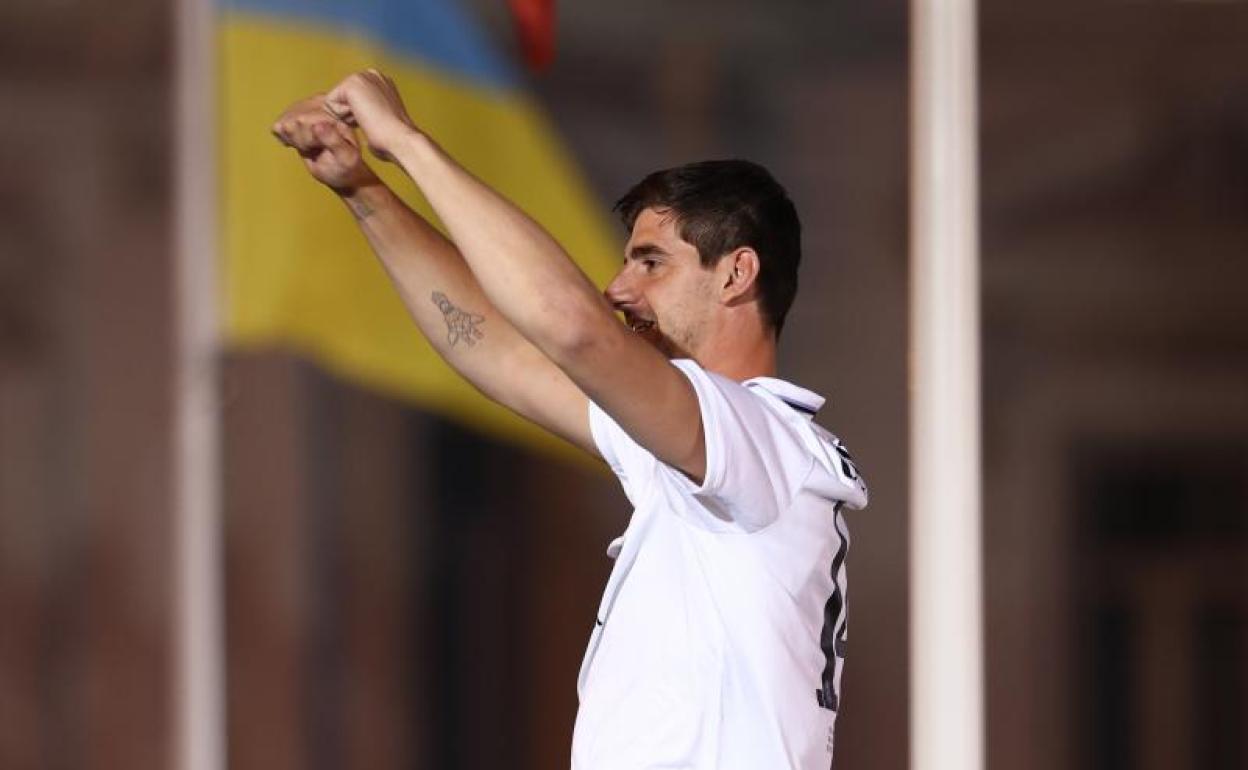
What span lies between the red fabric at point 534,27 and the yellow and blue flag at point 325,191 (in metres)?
0.10

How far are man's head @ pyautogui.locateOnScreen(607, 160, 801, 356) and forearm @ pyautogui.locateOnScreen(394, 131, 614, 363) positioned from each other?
32 centimetres

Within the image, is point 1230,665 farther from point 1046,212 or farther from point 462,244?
point 462,244

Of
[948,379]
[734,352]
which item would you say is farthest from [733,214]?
[948,379]

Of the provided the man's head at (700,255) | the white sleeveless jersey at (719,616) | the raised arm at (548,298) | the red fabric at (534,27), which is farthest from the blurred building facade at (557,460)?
the raised arm at (548,298)

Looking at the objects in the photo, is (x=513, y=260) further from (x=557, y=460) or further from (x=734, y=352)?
(x=557, y=460)

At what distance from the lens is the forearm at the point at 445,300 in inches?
104

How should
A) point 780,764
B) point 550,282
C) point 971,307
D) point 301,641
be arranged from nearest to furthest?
1. point 550,282
2. point 780,764
3. point 971,307
4. point 301,641

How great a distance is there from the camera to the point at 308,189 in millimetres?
4441

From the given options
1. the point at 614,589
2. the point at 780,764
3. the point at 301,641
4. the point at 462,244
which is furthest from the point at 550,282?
the point at 301,641

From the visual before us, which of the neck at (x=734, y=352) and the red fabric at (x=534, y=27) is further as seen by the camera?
the red fabric at (x=534, y=27)

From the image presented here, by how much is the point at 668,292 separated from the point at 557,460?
2448 millimetres

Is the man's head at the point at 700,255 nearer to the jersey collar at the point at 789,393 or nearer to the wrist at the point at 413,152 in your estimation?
the jersey collar at the point at 789,393

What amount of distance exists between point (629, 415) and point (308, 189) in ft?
7.87

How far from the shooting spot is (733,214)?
250 centimetres
